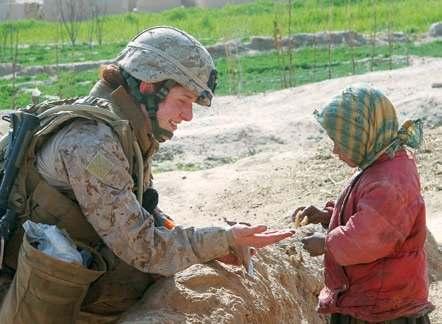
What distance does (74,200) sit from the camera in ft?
12.1

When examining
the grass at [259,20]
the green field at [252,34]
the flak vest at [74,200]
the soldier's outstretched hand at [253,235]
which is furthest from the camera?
the grass at [259,20]

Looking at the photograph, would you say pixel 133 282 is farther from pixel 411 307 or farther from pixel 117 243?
pixel 411 307

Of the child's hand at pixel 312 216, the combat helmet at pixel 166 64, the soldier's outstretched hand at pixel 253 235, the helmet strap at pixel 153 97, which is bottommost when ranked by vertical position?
the child's hand at pixel 312 216

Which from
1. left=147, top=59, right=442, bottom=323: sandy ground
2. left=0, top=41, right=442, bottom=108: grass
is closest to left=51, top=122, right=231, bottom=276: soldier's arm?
left=147, top=59, right=442, bottom=323: sandy ground

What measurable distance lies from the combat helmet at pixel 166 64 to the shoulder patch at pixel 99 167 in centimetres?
39

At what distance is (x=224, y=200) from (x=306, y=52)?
11.8m

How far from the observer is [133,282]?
398 centimetres

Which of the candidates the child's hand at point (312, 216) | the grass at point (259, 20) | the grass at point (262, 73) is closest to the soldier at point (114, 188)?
the child's hand at point (312, 216)

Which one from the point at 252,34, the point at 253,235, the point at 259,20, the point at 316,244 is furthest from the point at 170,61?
the point at 259,20

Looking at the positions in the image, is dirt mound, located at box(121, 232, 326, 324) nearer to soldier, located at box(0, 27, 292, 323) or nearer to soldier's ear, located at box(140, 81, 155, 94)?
soldier, located at box(0, 27, 292, 323)

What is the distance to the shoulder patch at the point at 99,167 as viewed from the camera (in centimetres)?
350

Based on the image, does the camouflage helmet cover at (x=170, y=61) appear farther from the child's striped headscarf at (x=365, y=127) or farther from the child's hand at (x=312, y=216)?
the child's hand at (x=312, y=216)

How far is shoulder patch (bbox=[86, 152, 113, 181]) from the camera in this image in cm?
350

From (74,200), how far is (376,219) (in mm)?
1063
